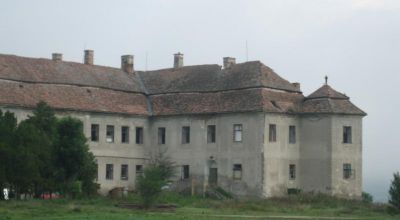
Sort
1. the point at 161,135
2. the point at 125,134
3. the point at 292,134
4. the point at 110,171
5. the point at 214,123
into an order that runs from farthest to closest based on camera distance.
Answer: the point at 161,135
the point at 125,134
the point at 110,171
the point at 214,123
the point at 292,134

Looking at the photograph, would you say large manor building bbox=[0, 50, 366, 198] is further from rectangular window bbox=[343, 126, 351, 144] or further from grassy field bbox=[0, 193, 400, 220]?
grassy field bbox=[0, 193, 400, 220]

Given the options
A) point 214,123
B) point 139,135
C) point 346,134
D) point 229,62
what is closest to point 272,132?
point 214,123

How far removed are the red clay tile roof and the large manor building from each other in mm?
A: 92

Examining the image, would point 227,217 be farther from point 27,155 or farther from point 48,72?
point 48,72

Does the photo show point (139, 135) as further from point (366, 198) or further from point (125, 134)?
point (366, 198)

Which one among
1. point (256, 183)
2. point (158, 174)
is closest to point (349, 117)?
point (256, 183)

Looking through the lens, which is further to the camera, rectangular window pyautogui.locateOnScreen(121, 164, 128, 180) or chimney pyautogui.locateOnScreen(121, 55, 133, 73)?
chimney pyautogui.locateOnScreen(121, 55, 133, 73)

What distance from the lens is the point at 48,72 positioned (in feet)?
236

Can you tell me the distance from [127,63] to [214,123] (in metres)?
11.3

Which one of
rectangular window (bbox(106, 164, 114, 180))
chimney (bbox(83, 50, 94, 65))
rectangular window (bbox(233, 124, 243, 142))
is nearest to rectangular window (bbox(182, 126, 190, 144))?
rectangular window (bbox(233, 124, 243, 142))

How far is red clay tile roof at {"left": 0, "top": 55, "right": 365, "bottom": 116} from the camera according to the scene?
68.8 metres

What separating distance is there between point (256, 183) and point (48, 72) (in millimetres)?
16920

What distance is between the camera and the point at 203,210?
5084 centimetres

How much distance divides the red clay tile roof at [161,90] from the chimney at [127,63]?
1096 millimetres
